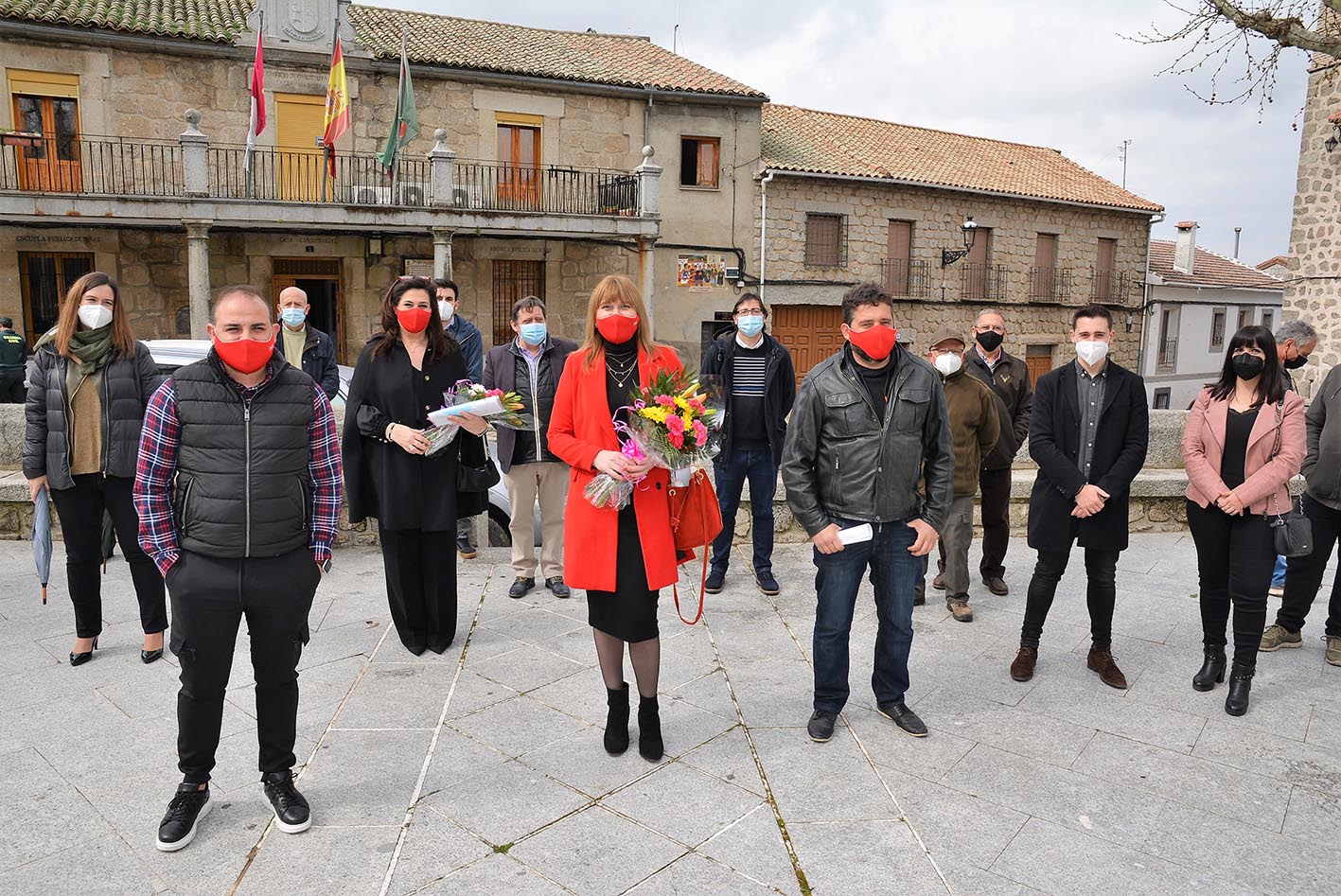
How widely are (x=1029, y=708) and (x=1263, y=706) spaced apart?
45.3 inches

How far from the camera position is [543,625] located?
508 centimetres

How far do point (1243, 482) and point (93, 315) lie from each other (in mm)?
5600

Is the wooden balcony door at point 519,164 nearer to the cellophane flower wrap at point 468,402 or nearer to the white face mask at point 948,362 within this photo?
the white face mask at point 948,362

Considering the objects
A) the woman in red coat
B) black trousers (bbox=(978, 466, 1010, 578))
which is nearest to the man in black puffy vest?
the woman in red coat

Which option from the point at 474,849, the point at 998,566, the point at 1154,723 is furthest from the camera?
the point at 998,566

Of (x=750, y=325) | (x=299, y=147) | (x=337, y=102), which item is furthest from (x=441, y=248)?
(x=750, y=325)

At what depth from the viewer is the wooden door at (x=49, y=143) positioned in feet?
52.2

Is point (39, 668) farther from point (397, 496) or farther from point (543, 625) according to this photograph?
point (543, 625)

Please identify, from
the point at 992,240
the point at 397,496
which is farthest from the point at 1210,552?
the point at 992,240

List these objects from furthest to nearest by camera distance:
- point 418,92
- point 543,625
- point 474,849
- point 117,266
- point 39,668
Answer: point 418,92 → point 117,266 → point 543,625 → point 39,668 → point 474,849

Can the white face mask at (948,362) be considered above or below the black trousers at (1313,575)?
above

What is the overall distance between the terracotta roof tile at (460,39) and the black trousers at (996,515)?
1563cm

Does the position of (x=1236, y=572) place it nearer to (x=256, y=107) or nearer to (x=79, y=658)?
(x=79, y=658)

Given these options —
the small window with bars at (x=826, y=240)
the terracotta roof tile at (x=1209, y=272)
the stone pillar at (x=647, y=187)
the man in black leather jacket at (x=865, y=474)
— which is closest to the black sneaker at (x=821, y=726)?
the man in black leather jacket at (x=865, y=474)
